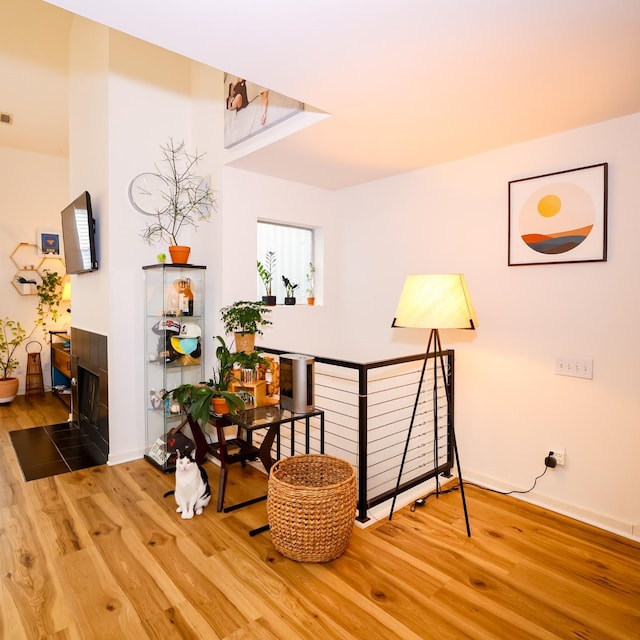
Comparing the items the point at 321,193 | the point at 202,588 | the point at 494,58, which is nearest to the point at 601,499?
the point at 202,588

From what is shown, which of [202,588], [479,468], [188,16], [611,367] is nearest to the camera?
[188,16]

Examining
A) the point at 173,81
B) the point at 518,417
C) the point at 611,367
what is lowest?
the point at 518,417

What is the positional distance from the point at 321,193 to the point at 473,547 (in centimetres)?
295

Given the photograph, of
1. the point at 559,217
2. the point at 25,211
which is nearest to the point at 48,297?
the point at 25,211

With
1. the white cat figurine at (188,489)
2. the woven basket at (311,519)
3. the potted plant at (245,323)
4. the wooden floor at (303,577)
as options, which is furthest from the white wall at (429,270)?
the woven basket at (311,519)

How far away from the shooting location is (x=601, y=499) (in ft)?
8.08

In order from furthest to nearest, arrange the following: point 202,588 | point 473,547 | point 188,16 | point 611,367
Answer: point 611,367 < point 473,547 < point 202,588 < point 188,16

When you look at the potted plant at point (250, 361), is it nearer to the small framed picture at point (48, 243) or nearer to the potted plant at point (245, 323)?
the potted plant at point (245, 323)

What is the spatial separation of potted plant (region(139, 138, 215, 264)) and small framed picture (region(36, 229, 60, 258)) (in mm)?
3202

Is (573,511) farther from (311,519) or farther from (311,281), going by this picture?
(311,281)

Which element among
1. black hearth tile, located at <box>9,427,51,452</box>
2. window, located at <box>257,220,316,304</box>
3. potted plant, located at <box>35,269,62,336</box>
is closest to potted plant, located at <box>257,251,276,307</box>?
window, located at <box>257,220,316,304</box>

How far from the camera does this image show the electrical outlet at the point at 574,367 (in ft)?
8.13

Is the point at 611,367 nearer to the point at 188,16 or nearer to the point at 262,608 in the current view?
the point at 262,608

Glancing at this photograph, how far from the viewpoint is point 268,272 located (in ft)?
12.2
